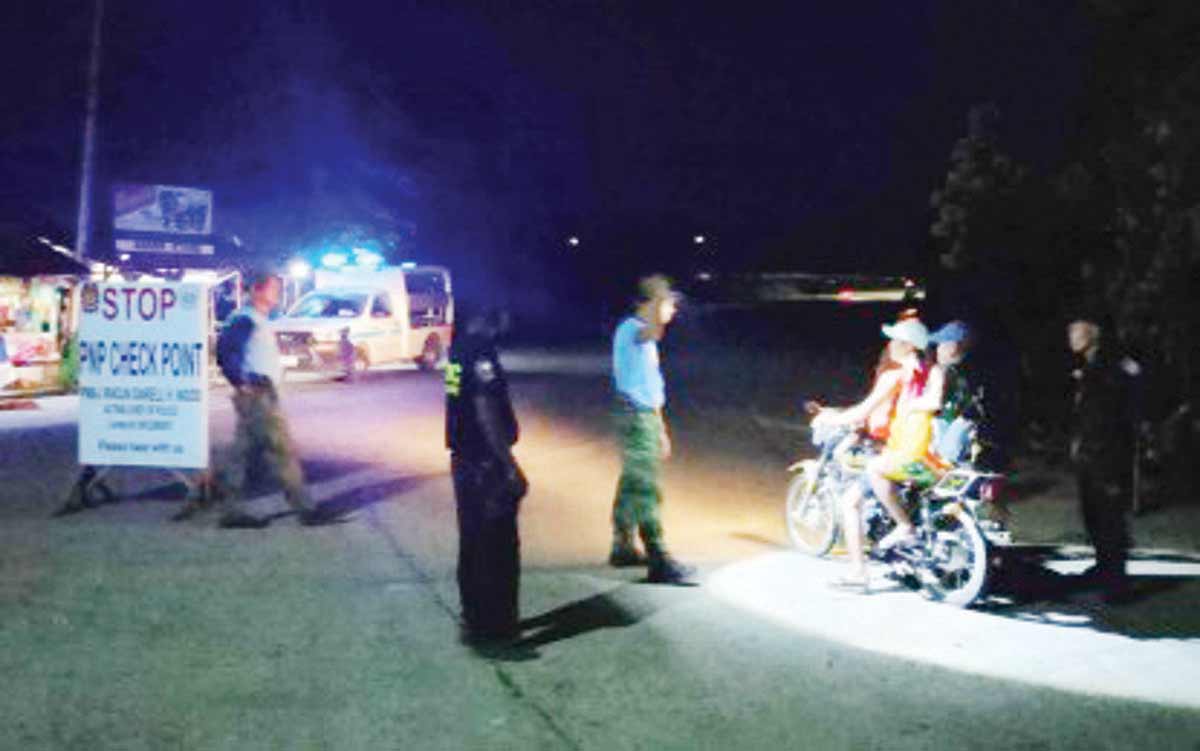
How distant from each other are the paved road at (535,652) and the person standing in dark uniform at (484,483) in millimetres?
266

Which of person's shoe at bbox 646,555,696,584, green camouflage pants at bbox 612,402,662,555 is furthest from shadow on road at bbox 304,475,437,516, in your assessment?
person's shoe at bbox 646,555,696,584

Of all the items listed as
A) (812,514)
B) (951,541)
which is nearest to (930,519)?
(951,541)

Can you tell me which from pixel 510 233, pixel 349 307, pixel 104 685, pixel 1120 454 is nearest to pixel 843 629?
pixel 1120 454

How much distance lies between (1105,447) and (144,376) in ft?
25.8

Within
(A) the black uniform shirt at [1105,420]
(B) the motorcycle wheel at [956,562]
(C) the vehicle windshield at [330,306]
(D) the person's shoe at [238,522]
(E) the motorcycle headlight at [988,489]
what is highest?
(C) the vehicle windshield at [330,306]

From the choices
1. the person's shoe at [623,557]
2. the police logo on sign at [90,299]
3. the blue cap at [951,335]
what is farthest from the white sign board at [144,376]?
the blue cap at [951,335]

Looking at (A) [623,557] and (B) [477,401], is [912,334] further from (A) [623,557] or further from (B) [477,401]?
(B) [477,401]

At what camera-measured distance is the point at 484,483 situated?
7.38m

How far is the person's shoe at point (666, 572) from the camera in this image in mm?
8984

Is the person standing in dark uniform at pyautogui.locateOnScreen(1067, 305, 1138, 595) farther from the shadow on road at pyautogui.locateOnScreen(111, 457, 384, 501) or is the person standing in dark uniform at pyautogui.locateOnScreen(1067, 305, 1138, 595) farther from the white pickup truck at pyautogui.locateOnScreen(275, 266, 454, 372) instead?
the white pickup truck at pyautogui.locateOnScreen(275, 266, 454, 372)

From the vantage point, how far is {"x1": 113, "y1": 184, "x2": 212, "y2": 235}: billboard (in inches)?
1133

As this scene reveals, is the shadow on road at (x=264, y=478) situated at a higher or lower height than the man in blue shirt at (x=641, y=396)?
lower

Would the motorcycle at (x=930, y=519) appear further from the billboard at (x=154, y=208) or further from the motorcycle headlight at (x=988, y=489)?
the billboard at (x=154, y=208)

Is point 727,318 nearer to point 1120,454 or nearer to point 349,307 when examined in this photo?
point 349,307
